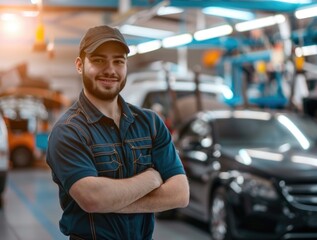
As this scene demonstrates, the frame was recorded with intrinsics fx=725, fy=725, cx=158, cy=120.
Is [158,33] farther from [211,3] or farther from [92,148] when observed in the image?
[92,148]

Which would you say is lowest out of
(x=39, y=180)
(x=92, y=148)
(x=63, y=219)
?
(x=39, y=180)

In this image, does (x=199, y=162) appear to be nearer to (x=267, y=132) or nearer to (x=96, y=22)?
(x=267, y=132)

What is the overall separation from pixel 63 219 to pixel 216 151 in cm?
567

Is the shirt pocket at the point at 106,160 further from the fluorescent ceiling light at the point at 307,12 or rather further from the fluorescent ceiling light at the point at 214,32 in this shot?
the fluorescent ceiling light at the point at 214,32

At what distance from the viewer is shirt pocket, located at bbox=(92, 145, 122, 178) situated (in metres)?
2.94

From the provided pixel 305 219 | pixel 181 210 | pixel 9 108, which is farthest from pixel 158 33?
pixel 305 219

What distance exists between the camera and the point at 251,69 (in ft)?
62.0

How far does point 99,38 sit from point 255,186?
4739 millimetres

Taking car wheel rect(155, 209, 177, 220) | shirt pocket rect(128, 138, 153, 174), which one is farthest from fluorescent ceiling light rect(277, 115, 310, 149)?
shirt pocket rect(128, 138, 153, 174)

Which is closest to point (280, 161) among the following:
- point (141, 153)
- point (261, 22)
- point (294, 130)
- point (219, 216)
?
point (219, 216)

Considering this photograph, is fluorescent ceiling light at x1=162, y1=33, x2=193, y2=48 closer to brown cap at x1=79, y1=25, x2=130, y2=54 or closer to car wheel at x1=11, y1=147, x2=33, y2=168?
car wheel at x1=11, y1=147, x2=33, y2=168

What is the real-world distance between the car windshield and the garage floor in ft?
4.25

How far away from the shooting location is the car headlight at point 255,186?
729 cm

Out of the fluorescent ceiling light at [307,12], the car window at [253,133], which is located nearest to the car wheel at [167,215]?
the car window at [253,133]
